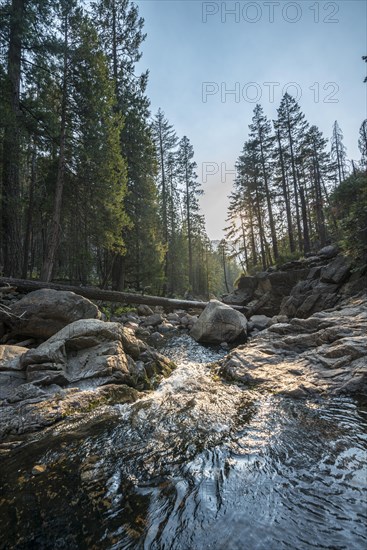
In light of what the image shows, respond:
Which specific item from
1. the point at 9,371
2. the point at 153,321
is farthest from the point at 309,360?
the point at 153,321

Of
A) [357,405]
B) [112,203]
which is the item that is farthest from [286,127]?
[357,405]

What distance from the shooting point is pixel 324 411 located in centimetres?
385

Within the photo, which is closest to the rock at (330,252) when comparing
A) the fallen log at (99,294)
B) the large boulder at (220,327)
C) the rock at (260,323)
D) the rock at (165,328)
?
the rock at (260,323)

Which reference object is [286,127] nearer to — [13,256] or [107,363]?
[13,256]

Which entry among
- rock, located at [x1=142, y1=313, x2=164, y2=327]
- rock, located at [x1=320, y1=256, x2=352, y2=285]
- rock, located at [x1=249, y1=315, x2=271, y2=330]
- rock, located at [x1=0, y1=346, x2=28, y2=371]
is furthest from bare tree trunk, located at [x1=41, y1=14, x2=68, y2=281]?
rock, located at [x1=320, y1=256, x2=352, y2=285]

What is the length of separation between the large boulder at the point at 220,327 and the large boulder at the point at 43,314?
500 cm

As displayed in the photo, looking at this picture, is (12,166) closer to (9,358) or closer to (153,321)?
(9,358)

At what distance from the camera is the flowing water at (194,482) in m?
1.92

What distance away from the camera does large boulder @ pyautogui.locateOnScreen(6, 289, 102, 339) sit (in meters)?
7.05

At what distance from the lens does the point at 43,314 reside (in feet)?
23.7

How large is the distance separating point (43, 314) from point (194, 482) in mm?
6247

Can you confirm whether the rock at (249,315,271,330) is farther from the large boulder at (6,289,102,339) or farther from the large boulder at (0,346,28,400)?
the large boulder at (0,346,28,400)

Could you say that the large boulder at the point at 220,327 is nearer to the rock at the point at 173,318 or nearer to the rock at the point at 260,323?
the rock at the point at 260,323

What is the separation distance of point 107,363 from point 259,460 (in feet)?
10.9
